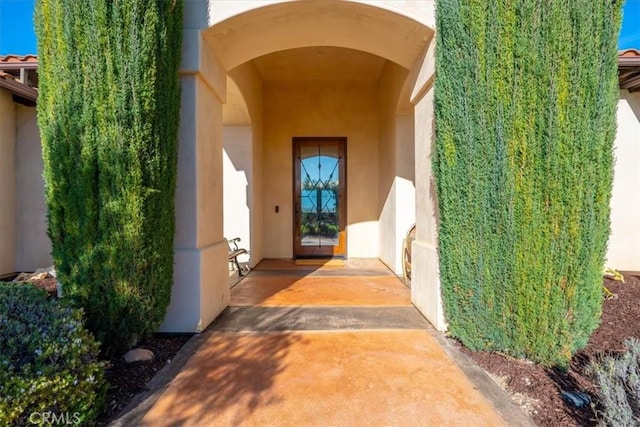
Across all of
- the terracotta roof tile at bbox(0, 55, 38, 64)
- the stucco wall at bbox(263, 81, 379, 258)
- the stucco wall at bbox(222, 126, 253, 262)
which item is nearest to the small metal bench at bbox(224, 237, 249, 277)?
the stucco wall at bbox(222, 126, 253, 262)

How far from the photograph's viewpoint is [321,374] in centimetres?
231

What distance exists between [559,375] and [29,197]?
728 cm

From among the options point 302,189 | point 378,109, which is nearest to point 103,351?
point 302,189

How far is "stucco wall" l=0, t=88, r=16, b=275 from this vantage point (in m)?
4.85

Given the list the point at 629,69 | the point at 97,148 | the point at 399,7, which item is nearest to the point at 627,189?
the point at 629,69

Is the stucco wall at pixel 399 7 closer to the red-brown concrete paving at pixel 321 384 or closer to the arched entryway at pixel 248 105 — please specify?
the arched entryway at pixel 248 105

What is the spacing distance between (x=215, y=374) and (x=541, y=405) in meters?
2.18

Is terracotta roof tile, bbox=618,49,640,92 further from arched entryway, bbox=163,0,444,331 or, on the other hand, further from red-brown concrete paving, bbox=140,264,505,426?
red-brown concrete paving, bbox=140,264,505,426

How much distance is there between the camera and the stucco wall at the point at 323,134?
7.28 metres

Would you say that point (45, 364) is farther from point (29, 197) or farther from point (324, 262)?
point (324, 262)

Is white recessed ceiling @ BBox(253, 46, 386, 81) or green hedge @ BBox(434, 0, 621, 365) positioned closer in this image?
green hedge @ BBox(434, 0, 621, 365)

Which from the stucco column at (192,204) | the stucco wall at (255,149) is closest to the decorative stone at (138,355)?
the stucco column at (192,204)

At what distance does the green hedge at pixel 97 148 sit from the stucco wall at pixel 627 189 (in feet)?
21.9

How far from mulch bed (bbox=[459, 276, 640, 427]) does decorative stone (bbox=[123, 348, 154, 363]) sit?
2628 millimetres
